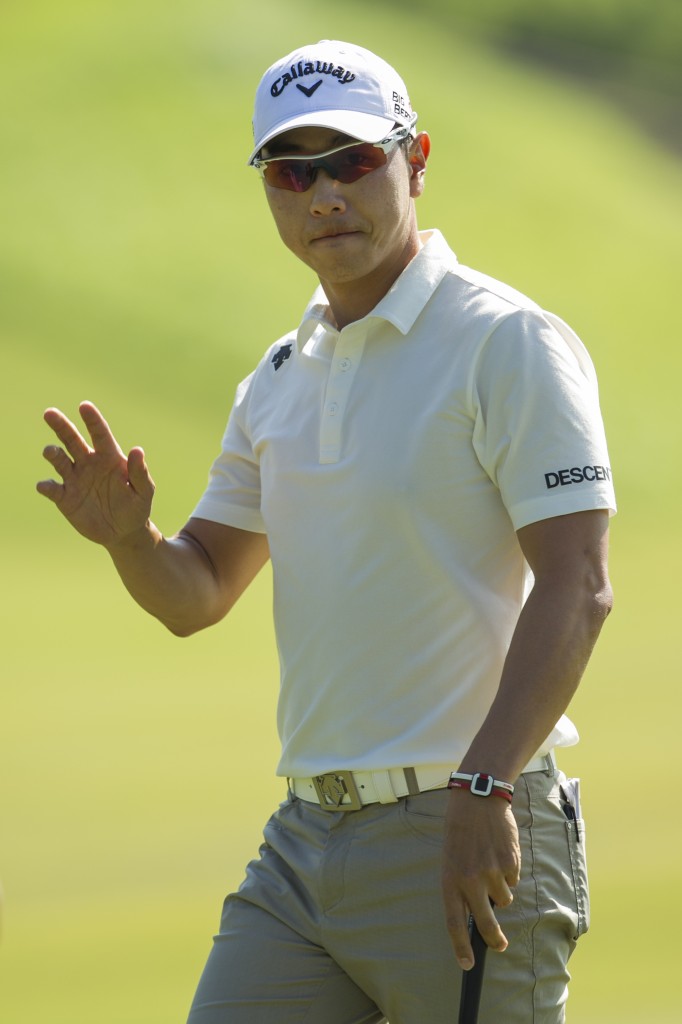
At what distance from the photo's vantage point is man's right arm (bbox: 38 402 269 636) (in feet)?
7.45

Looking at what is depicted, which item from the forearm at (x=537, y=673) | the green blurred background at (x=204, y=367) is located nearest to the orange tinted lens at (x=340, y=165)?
the forearm at (x=537, y=673)

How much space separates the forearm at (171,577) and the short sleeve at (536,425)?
1.91ft

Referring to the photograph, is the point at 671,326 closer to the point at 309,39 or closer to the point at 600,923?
the point at 309,39

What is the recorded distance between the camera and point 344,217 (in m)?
2.13

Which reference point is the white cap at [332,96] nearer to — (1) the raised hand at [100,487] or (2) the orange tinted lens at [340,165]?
(2) the orange tinted lens at [340,165]

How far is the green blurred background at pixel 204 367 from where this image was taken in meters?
5.11

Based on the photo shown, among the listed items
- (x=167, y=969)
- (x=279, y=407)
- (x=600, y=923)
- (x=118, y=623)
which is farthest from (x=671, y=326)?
(x=279, y=407)

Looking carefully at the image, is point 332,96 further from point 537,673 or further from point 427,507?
point 537,673

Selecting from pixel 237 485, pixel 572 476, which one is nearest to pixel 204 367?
pixel 237 485

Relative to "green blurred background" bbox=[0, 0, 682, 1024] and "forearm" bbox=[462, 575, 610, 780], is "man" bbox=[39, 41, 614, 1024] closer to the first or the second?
"forearm" bbox=[462, 575, 610, 780]

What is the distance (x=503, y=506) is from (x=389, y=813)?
0.41 meters

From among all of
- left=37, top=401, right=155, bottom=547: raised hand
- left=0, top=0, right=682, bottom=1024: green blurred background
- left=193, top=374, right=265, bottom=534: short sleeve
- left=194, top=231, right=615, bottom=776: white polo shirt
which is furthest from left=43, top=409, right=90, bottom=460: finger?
left=0, top=0, right=682, bottom=1024: green blurred background

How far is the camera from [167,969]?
14.9 feet

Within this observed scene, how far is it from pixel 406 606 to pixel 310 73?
0.75m
